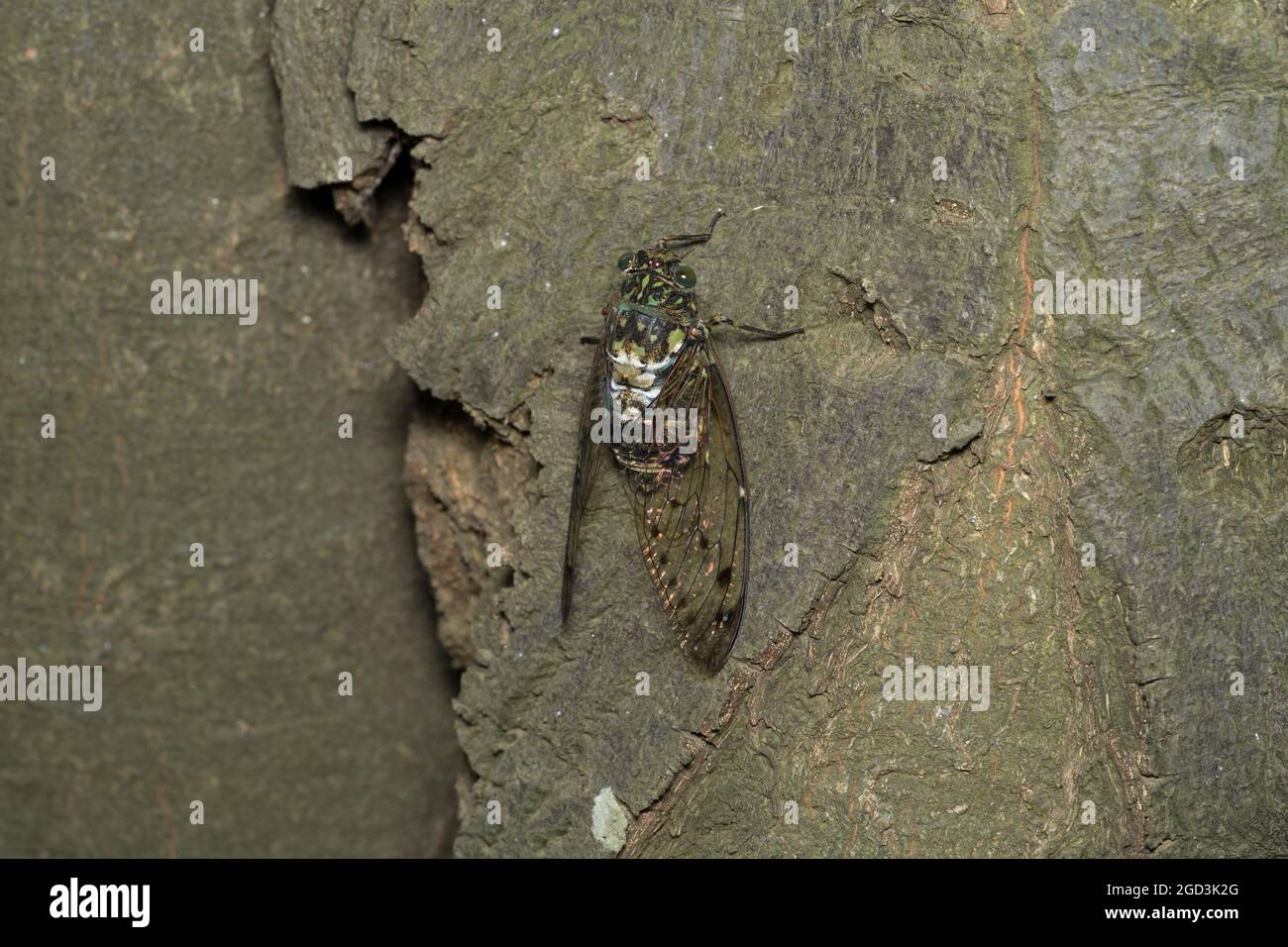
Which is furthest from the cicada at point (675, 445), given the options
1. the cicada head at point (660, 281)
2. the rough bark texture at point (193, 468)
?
the rough bark texture at point (193, 468)

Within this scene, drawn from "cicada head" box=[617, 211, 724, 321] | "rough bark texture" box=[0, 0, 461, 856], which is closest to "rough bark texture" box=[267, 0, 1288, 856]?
"cicada head" box=[617, 211, 724, 321]

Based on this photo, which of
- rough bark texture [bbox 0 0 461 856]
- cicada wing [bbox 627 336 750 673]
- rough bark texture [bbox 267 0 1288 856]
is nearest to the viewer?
rough bark texture [bbox 267 0 1288 856]

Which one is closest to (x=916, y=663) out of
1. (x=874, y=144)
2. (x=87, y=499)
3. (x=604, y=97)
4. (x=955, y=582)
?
(x=955, y=582)

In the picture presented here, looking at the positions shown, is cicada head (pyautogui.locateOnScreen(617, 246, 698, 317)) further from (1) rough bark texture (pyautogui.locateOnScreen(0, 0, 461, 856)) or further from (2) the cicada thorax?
(1) rough bark texture (pyautogui.locateOnScreen(0, 0, 461, 856))

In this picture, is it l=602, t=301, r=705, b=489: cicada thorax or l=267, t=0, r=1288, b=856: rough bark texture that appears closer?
l=267, t=0, r=1288, b=856: rough bark texture

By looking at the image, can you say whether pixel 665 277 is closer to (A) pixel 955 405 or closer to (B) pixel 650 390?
(B) pixel 650 390

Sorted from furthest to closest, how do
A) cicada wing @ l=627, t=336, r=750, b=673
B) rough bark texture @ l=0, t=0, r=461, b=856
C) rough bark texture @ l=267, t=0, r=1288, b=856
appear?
rough bark texture @ l=0, t=0, r=461, b=856 → cicada wing @ l=627, t=336, r=750, b=673 → rough bark texture @ l=267, t=0, r=1288, b=856

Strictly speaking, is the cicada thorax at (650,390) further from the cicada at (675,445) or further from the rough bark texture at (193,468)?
the rough bark texture at (193,468)
